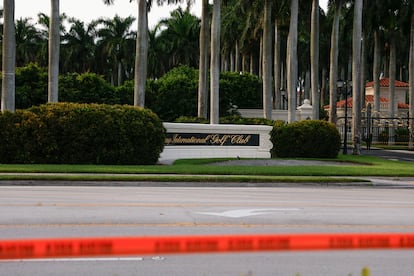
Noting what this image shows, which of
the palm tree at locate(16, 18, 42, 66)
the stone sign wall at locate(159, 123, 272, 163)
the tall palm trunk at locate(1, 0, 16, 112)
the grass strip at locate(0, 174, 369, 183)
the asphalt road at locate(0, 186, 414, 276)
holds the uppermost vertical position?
the palm tree at locate(16, 18, 42, 66)

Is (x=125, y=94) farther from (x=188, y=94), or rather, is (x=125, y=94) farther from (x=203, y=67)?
(x=203, y=67)

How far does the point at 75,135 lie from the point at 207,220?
15383mm

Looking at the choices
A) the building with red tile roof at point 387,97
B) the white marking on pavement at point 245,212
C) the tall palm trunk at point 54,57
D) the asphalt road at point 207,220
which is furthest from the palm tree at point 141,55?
the building with red tile roof at point 387,97

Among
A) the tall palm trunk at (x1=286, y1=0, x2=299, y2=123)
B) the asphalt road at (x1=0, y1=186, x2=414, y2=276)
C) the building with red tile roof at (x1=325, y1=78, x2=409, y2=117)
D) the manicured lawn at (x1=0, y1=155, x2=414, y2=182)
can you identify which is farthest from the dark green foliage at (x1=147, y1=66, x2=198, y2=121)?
the asphalt road at (x1=0, y1=186, x2=414, y2=276)

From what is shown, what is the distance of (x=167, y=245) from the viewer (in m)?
3.81

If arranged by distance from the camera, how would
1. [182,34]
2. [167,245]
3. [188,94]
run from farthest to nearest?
[182,34], [188,94], [167,245]

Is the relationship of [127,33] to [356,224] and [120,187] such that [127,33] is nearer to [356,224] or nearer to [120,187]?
[120,187]

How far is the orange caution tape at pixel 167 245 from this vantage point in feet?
12.1

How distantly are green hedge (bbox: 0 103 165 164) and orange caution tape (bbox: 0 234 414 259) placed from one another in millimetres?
20794

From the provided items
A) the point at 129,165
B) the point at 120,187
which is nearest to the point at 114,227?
the point at 120,187

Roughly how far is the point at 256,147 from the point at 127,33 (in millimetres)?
47523

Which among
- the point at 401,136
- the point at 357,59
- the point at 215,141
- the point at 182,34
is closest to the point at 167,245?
the point at 215,141

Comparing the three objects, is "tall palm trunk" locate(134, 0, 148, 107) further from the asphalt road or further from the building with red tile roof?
the building with red tile roof

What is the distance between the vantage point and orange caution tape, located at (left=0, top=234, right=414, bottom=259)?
12.1 feet
